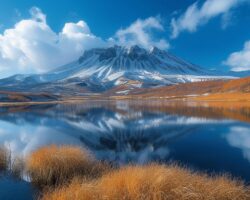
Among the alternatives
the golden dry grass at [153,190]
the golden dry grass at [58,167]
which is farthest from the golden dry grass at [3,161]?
the golden dry grass at [153,190]

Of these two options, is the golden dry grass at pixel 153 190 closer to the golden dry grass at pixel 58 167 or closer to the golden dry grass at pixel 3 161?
the golden dry grass at pixel 58 167

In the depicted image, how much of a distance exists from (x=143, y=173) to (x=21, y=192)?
222 inches

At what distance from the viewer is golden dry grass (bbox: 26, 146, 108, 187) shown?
12.2 meters

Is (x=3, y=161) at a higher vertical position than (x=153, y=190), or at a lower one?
lower

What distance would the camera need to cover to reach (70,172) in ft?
41.2

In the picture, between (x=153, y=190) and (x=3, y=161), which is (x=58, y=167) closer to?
(x=3, y=161)

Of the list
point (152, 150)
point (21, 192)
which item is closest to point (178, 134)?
point (152, 150)

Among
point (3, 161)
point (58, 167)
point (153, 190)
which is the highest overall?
point (153, 190)

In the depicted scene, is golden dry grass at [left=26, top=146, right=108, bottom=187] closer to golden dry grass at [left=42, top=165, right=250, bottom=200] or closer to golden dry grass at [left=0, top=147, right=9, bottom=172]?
golden dry grass at [left=0, top=147, right=9, bottom=172]

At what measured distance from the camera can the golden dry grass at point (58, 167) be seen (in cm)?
1220

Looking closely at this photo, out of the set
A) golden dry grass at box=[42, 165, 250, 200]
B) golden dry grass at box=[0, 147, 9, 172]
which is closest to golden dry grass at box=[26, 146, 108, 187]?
golden dry grass at box=[0, 147, 9, 172]

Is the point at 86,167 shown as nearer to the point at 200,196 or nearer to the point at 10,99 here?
the point at 200,196

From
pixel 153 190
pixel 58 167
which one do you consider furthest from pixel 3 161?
pixel 153 190

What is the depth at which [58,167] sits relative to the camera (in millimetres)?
12469
